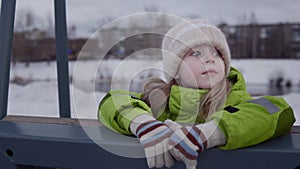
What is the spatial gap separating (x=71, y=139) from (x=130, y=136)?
0.15m

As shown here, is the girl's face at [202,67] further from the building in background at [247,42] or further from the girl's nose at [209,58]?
the building in background at [247,42]

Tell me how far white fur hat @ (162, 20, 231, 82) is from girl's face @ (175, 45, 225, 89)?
0.02 metres

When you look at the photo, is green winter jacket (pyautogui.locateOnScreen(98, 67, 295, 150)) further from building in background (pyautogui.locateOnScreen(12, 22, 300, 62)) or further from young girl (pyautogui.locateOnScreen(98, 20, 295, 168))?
building in background (pyautogui.locateOnScreen(12, 22, 300, 62))

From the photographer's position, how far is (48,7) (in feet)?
15.4

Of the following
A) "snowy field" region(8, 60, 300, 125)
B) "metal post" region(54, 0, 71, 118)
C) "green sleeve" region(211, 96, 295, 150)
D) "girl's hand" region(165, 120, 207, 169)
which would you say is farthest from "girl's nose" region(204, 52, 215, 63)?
"snowy field" region(8, 60, 300, 125)

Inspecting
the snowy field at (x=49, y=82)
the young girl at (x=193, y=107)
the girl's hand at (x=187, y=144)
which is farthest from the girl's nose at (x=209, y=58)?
the snowy field at (x=49, y=82)

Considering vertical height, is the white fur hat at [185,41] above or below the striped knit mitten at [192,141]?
above

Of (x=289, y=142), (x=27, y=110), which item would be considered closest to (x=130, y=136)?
(x=289, y=142)

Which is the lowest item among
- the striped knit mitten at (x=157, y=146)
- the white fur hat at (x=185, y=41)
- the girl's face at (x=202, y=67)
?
the striped knit mitten at (x=157, y=146)

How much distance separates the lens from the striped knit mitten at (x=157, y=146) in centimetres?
85

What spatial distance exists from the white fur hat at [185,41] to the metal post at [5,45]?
1.71 feet

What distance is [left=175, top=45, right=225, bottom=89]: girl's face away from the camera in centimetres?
109

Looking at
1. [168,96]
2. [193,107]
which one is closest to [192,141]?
[193,107]

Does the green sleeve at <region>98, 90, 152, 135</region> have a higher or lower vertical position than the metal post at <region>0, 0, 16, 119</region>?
lower
